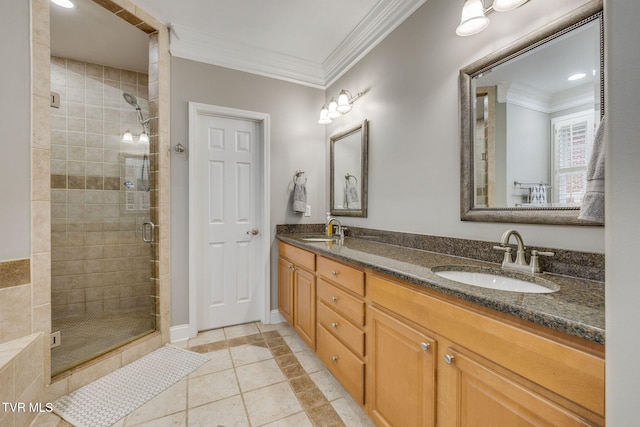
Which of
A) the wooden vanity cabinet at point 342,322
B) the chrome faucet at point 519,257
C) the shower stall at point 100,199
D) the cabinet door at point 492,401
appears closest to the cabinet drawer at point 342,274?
the wooden vanity cabinet at point 342,322

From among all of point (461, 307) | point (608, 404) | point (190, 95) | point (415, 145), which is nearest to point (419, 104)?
point (415, 145)

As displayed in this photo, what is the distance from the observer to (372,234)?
2.19 metres

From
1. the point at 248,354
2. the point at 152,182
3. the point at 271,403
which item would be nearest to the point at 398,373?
the point at 271,403

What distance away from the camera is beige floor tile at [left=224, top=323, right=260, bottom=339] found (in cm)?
245

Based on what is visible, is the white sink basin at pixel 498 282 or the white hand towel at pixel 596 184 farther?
the white sink basin at pixel 498 282

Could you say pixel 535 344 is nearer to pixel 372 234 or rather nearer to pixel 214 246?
pixel 372 234

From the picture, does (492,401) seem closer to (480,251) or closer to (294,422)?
(480,251)

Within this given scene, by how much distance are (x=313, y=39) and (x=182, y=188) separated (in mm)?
1823

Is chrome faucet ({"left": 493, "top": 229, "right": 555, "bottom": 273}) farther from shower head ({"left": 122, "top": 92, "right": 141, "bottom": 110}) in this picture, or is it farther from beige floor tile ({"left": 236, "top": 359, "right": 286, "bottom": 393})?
shower head ({"left": 122, "top": 92, "right": 141, "bottom": 110})

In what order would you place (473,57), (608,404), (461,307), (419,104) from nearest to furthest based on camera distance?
(608,404), (461,307), (473,57), (419,104)

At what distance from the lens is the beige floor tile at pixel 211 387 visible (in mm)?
1621

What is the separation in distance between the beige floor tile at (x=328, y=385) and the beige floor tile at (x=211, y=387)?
531mm

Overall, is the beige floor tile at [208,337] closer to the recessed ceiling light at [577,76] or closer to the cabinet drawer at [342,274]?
the cabinet drawer at [342,274]

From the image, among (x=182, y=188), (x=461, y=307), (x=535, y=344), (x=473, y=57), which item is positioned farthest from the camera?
(x=182, y=188)
